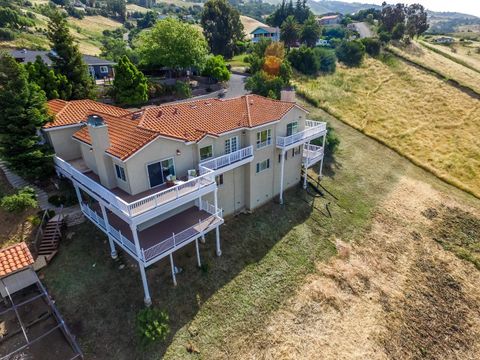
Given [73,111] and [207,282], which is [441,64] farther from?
[73,111]

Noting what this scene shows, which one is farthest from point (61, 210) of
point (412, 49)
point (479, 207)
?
point (412, 49)

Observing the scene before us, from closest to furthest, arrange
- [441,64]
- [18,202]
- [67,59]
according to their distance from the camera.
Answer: [18,202] < [67,59] < [441,64]

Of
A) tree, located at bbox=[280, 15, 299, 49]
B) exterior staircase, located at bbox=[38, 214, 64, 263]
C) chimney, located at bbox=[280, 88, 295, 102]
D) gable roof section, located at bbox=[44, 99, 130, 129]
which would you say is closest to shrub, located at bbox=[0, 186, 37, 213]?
exterior staircase, located at bbox=[38, 214, 64, 263]

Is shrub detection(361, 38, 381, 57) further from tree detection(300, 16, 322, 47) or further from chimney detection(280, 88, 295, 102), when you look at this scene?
chimney detection(280, 88, 295, 102)

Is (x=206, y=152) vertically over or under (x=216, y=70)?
under

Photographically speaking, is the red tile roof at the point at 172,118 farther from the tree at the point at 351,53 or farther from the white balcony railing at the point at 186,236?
the tree at the point at 351,53

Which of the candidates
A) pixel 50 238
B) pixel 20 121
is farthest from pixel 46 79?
pixel 50 238
